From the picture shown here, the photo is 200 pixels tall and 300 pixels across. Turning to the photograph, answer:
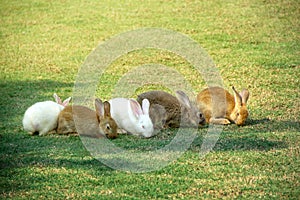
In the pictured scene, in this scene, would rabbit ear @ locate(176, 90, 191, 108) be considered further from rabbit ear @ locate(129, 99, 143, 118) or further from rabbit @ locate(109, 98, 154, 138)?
rabbit ear @ locate(129, 99, 143, 118)

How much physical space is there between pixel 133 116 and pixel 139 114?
9 cm

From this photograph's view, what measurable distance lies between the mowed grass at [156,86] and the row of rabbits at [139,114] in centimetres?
13

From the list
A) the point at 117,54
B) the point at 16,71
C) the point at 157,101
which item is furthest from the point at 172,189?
the point at 117,54

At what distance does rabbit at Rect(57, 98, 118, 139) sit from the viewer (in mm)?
7016

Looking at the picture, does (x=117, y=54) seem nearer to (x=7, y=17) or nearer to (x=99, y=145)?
(x=7, y=17)

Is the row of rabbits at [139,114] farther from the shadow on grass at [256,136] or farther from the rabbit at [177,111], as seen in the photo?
the shadow on grass at [256,136]

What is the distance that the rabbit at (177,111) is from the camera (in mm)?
7504

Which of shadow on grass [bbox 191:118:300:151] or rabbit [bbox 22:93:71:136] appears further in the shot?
rabbit [bbox 22:93:71:136]

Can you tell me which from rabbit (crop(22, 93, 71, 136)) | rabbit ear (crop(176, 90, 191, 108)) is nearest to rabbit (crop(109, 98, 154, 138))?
rabbit ear (crop(176, 90, 191, 108))

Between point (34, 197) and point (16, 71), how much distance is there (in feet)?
19.9

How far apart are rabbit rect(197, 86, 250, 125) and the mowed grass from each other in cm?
16

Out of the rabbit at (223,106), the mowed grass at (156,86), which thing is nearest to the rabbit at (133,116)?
the mowed grass at (156,86)

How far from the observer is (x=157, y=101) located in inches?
301

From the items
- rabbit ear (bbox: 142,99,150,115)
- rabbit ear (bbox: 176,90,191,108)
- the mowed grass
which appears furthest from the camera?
rabbit ear (bbox: 176,90,191,108)
